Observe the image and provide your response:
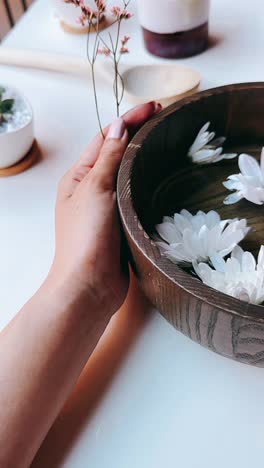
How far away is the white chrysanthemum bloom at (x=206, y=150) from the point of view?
62 cm

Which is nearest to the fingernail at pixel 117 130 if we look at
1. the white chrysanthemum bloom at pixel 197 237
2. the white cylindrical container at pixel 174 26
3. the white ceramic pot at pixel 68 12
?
the white chrysanthemum bloom at pixel 197 237

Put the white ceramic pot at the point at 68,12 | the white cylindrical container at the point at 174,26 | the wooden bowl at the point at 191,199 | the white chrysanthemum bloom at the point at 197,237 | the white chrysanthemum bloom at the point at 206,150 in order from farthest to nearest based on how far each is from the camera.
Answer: the white ceramic pot at the point at 68,12 < the white cylindrical container at the point at 174,26 < the white chrysanthemum bloom at the point at 206,150 < the white chrysanthemum bloom at the point at 197,237 < the wooden bowl at the point at 191,199

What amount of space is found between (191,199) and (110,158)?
0.33 ft

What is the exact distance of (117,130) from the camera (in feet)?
1.99

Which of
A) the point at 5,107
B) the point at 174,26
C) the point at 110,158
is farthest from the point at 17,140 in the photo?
the point at 174,26

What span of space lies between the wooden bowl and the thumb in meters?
0.03

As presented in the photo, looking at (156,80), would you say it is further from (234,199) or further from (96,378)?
(96,378)

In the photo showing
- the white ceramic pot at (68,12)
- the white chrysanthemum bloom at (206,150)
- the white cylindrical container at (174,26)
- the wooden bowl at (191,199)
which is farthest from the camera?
the white ceramic pot at (68,12)

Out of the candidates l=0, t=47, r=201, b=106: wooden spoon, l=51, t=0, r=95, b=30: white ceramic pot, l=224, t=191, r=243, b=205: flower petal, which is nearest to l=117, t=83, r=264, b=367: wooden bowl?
l=224, t=191, r=243, b=205: flower petal

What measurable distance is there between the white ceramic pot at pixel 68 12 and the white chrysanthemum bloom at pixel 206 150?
1.28ft

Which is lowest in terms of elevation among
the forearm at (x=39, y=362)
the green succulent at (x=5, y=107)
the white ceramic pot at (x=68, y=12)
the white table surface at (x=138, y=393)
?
the white table surface at (x=138, y=393)

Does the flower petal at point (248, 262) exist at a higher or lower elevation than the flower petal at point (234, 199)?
higher

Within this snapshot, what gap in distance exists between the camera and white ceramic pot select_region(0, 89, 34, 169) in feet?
2.25

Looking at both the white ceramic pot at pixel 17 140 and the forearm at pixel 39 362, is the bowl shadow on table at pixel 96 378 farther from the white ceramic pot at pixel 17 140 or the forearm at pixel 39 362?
the white ceramic pot at pixel 17 140
